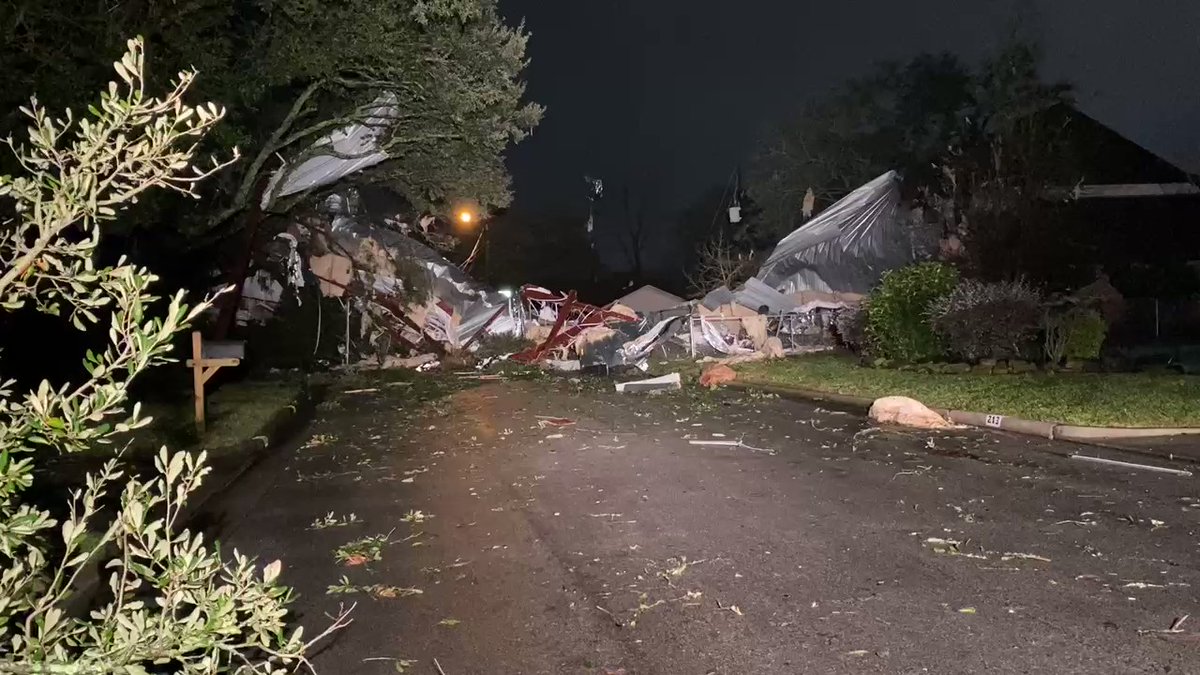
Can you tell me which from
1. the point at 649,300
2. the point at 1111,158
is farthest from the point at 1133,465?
the point at 649,300

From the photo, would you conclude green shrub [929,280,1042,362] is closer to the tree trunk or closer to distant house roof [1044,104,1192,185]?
distant house roof [1044,104,1192,185]

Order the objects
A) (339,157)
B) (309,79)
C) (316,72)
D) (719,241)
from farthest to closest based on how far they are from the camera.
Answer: (719,241) → (339,157) → (309,79) → (316,72)

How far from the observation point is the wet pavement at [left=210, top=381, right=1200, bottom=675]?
16.5 ft

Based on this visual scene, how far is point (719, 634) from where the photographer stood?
207 inches

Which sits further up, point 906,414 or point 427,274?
point 427,274

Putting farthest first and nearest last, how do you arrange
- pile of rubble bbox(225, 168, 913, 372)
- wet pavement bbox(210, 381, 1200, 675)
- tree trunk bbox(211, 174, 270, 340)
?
1. pile of rubble bbox(225, 168, 913, 372)
2. tree trunk bbox(211, 174, 270, 340)
3. wet pavement bbox(210, 381, 1200, 675)

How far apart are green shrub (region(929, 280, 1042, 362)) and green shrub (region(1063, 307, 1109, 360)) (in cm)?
58

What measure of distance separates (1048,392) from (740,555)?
925cm

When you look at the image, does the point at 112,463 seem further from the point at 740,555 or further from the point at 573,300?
the point at 573,300

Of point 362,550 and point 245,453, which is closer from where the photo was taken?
point 362,550

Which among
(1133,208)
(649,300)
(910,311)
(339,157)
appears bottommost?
(910,311)

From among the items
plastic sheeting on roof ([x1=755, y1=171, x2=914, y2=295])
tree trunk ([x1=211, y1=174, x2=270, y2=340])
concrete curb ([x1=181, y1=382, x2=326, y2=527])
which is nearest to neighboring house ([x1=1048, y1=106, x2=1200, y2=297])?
plastic sheeting on roof ([x1=755, y1=171, x2=914, y2=295])

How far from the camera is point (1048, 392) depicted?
14062 millimetres

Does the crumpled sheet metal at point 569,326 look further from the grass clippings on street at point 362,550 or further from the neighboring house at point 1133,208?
the grass clippings on street at point 362,550
